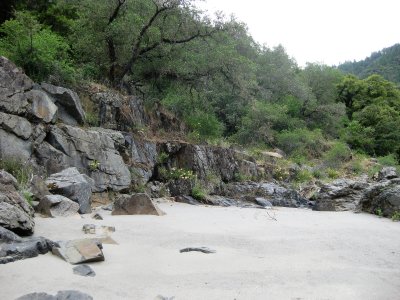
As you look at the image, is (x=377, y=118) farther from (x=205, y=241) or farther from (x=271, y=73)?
(x=205, y=241)

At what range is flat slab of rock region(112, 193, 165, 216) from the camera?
763 centimetres

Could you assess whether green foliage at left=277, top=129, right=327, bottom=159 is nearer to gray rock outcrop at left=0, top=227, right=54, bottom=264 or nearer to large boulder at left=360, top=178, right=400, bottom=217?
large boulder at left=360, top=178, right=400, bottom=217

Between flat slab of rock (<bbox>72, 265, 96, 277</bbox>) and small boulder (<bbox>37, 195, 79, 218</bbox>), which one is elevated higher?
flat slab of rock (<bbox>72, 265, 96, 277</bbox>)

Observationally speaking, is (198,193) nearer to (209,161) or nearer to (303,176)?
(209,161)

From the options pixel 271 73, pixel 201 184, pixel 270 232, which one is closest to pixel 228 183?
pixel 201 184

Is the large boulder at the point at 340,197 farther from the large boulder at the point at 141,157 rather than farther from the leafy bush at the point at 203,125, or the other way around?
the leafy bush at the point at 203,125

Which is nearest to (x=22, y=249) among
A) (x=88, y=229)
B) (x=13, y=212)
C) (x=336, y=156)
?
(x=13, y=212)

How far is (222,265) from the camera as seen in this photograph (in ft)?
13.9

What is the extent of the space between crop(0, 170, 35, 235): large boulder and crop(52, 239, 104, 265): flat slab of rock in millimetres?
899

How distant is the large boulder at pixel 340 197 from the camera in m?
12.2

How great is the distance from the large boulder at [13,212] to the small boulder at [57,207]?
957mm

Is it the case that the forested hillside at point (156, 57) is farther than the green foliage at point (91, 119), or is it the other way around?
the forested hillside at point (156, 57)

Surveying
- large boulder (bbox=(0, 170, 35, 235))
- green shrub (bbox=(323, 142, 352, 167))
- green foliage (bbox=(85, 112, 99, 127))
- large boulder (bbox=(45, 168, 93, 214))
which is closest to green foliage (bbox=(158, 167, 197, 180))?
green foliage (bbox=(85, 112, 99, 127))

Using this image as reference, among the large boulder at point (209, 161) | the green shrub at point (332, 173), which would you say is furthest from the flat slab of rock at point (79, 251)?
the green shrub at point (332, 173)
